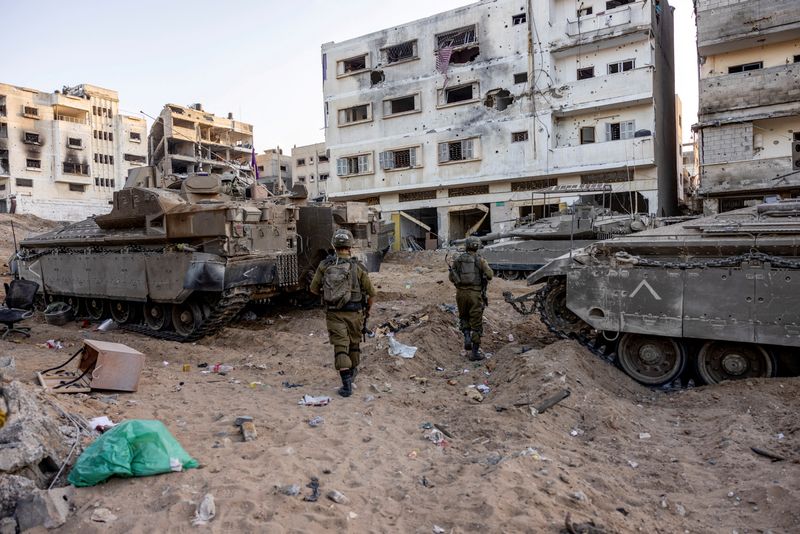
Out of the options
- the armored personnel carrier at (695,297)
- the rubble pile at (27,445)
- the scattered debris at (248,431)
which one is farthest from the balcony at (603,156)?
the rubble pile at (27,445)

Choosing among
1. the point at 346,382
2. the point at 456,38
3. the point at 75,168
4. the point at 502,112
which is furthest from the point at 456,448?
the point at 75,168

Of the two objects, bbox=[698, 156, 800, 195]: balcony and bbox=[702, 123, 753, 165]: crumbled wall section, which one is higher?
bbox=[702, 123, 753, 165]: crumbled wall section

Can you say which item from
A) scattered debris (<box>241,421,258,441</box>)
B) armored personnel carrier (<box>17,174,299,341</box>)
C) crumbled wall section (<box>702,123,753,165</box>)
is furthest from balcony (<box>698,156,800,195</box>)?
scattered debris (<box>241,421,258,441</box>)

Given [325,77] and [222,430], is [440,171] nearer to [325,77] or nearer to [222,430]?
[325,77]

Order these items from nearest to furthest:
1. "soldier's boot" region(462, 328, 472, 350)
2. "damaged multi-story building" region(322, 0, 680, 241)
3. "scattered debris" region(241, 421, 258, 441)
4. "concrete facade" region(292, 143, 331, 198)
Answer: "scattered debris" region(241, 421, 258, 441) < "soldier's boot" region(462, 328, 472, 350) < "damaged multi-story building" region(322, 0, 680, 241) < "concrete facade" region(292, 143, 331, 198)

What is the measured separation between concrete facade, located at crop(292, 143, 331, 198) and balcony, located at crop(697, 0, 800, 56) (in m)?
30.4

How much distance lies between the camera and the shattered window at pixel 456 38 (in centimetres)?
2558

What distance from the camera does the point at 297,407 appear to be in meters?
5.44

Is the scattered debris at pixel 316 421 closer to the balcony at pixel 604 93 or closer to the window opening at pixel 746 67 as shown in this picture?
the balcony at pixel 604 93

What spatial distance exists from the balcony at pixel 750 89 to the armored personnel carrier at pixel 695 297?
609 inches

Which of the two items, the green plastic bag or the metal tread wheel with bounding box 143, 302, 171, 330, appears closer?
the green plastic bag

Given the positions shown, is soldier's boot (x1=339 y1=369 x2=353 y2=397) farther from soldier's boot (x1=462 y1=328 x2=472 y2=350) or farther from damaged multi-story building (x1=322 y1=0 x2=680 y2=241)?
damaged multi-story building (x1=322 y1=0 x2=680 y2=241)

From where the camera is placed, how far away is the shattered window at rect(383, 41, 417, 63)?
26944mm

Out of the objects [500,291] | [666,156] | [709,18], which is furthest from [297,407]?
[666,156]
